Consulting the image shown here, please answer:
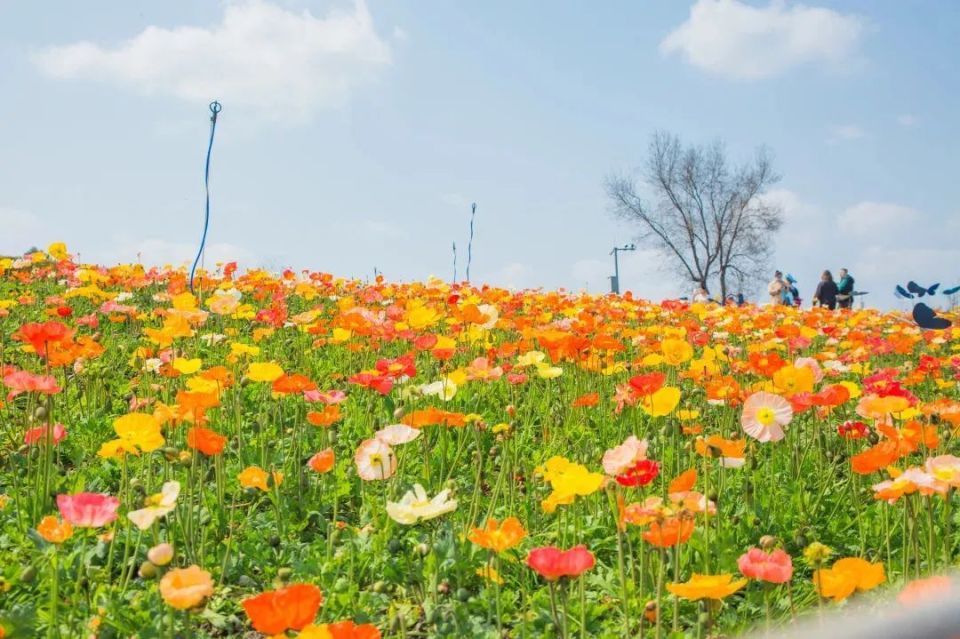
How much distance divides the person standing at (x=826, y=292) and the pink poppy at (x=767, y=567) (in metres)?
15.7

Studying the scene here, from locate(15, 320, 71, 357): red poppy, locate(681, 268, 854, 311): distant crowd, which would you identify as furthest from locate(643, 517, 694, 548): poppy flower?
locate(681, 268, 854, 311): distant crowd

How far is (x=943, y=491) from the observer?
1617mm

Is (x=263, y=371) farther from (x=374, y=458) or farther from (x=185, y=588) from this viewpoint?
(x=185, y=588)

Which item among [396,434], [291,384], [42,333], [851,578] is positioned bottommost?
[851,578]

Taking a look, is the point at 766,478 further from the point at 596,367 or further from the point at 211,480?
the point at 211,480

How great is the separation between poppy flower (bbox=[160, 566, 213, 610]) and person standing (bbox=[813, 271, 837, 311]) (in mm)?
16284

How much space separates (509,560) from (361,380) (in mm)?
749

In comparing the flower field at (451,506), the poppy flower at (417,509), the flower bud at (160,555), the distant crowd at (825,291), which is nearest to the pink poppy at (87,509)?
the flower field at (451,506)

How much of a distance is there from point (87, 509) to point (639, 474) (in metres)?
1.12

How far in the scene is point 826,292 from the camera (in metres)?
16.2

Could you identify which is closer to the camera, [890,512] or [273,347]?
[890,512]

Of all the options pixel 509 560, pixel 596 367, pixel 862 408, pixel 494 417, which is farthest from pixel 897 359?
pixel 509 560

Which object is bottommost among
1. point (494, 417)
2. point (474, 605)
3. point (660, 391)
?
point (474, 605)

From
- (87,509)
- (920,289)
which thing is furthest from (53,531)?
(920,289)
